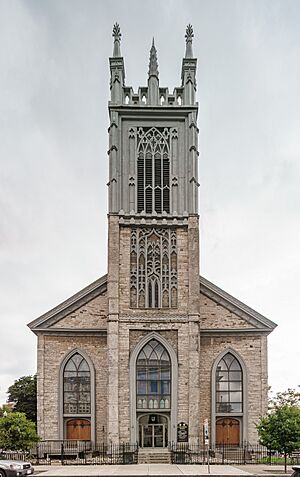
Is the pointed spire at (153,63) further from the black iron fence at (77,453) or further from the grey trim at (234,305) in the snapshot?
the black iron fence at (77,453)

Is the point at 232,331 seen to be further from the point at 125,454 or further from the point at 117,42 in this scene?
the point at 117,42

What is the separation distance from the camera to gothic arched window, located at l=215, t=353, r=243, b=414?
1838 inches

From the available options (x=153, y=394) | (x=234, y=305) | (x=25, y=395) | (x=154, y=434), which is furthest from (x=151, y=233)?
(x=25, y=395)

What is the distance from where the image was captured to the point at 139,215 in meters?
47.0

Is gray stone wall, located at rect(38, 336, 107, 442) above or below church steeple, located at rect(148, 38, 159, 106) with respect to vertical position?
below

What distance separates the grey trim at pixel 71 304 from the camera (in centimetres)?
4728

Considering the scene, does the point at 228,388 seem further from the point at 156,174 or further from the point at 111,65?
the point at 111,65

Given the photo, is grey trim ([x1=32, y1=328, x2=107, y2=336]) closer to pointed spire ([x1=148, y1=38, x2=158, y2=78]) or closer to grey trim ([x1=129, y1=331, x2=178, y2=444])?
grey trim ([x1=129, y1=331, x2=178, y2=444])

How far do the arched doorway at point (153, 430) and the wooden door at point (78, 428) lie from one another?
3.94 m

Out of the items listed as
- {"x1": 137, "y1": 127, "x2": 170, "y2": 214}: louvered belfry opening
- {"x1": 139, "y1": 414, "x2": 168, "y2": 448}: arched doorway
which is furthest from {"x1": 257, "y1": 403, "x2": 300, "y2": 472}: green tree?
{"x1": 137, "y1": 127, "x2": 170, "y2": 214}: louvered belfry opening

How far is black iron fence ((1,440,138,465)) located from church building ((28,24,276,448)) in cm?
78

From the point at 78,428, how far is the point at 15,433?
374 inches

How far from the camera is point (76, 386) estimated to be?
1843 inches

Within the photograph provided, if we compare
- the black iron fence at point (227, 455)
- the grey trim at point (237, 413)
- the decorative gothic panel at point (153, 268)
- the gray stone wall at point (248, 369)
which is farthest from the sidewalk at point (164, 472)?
the decorative gothic panel at point (153, 268)
